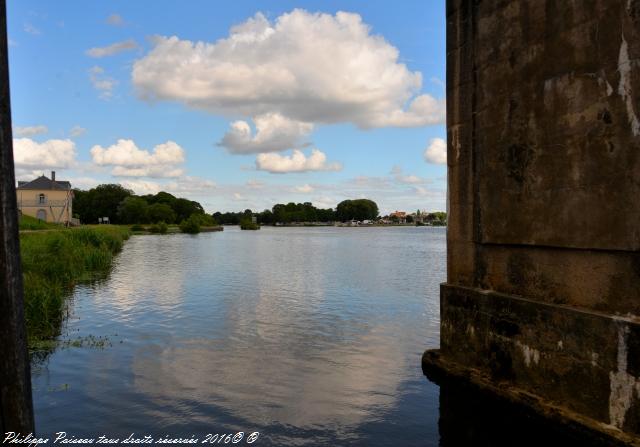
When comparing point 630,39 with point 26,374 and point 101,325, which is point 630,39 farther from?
point 101,325

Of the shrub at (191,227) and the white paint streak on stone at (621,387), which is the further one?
the shrub at (191,227)

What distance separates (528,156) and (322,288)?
53.6ft

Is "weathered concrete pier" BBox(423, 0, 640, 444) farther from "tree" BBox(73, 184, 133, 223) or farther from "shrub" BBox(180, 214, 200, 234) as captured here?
"tree" BBox(73, 184, 133, 223)

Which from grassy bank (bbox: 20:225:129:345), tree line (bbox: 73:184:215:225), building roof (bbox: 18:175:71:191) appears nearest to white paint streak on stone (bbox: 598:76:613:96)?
grassy bank (bbox: 20:225:129:345)

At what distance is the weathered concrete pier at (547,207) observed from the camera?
5617 millimetres

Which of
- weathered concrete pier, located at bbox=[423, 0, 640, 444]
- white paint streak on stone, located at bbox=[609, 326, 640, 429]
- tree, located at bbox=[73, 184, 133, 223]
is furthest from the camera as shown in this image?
tree, located at bbox=[73, 184, 133, 223]

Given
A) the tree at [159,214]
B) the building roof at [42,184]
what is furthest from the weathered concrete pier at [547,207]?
the tree at [159,214]

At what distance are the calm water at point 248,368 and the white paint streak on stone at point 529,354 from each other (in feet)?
5.61

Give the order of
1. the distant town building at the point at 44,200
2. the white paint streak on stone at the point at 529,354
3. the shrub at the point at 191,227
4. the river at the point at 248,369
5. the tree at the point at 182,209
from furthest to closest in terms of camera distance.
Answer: the tree at the point at 182,209, the shrub at the point at 191,227, the distant town building at the point at 44,200, the river at the point at 248,369, the white paint streak on stone at the point at 529,354

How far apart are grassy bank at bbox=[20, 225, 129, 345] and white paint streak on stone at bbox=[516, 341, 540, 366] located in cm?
1071

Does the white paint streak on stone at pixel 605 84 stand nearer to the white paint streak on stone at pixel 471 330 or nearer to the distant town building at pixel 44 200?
the white paint streak on stone at pixel 471 330

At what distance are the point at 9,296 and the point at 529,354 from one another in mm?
6094

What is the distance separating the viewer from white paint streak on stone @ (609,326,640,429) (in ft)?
17.8


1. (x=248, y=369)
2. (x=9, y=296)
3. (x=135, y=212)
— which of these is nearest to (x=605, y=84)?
(x=9, y=296)
